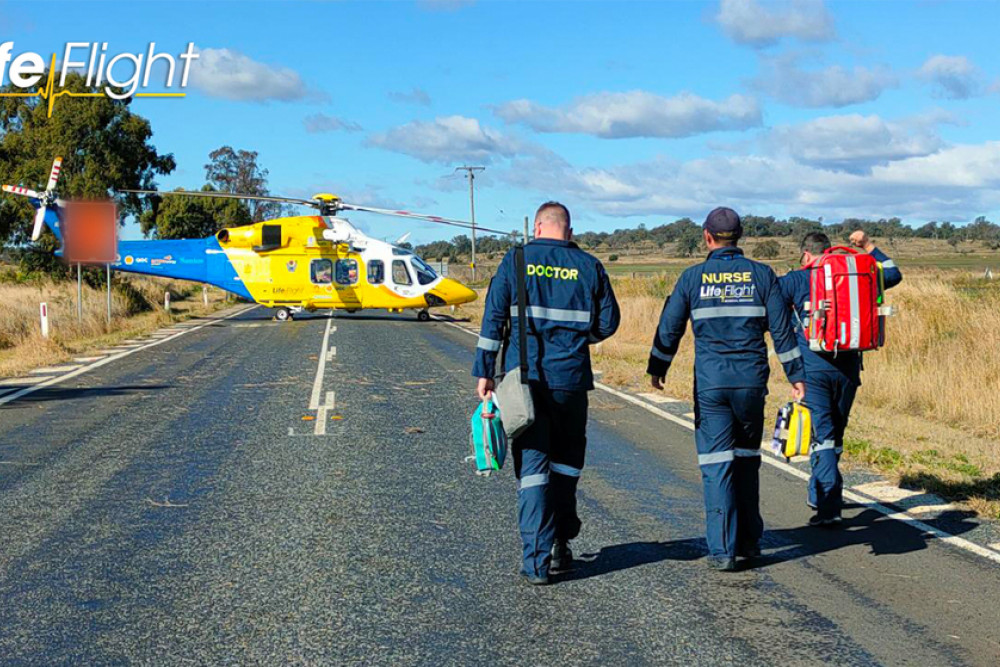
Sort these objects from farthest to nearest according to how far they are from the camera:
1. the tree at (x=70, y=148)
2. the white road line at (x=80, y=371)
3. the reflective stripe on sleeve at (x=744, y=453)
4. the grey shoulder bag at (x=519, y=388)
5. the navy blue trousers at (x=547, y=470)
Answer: the tree at (x=70, y=148)
the white road line at (x=80, y=371)
the reflective stripe on sleeve at (x=744, y=453)
the navy blue trousers at (x=547, y=470)
the grey shoulder bag at (x=519, y=388)

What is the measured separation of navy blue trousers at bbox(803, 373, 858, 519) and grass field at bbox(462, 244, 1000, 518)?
1.34 meters

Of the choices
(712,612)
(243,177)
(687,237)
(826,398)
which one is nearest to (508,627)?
(712,612)

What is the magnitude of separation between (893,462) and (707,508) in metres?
4.07

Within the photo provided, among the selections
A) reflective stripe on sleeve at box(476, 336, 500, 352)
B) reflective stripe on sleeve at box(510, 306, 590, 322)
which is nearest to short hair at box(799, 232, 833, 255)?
reflective stripe on sleeve at box(510, 306, 590, 322)

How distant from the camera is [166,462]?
31.5ft

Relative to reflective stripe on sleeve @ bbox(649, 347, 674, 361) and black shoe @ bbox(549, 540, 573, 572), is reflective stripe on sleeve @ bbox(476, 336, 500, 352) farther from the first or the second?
black shoe @ bbox(549, 540, 573, 572)

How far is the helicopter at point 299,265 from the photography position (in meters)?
33.3

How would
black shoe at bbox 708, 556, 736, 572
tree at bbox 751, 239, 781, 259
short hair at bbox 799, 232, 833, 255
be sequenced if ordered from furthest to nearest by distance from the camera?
1. tree at bbox 751, 239, 781, 259
2. short hair at bbox 799, 232, 833, 255
3. black shoe at bbox 708, 556, 736, 572

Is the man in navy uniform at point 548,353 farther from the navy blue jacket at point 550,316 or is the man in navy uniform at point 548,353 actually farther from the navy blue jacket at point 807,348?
the navy blue jacket at point 807,348

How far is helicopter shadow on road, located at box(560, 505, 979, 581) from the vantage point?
6.36 m

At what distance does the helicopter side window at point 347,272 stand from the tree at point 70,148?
16.3 meters

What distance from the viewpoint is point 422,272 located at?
3419 centimetres

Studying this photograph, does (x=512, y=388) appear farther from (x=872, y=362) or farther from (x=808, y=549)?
(x=872, y=362)

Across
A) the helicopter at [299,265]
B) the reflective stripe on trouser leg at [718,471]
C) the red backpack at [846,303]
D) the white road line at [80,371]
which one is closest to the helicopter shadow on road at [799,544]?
the reflective stripe on trouser leg at [718,471]
